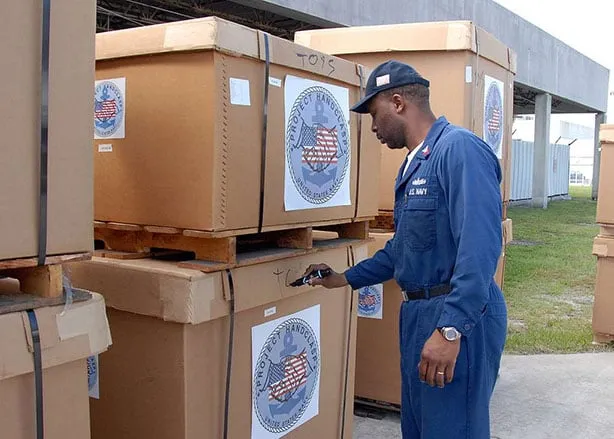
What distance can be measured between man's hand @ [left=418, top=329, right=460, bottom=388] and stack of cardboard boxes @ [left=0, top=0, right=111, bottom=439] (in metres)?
1.06

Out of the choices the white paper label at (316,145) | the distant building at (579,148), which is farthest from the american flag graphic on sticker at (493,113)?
the distant building at (579,148)

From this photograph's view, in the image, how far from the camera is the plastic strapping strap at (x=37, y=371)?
1732 millimetres

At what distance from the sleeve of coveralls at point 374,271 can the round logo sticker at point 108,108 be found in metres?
1.20

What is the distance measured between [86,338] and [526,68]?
768 inches

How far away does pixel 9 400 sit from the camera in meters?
1.70

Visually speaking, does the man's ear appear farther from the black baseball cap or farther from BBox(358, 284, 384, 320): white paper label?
BBox(358, 284, 384, 320): white paper label

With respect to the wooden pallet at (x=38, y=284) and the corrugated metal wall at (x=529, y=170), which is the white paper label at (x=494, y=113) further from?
the corrugated metal wall at (x=529, y=170)

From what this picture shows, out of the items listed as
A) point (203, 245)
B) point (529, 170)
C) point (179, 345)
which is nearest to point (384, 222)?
point (203, 245)

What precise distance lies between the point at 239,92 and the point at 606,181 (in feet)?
14.6

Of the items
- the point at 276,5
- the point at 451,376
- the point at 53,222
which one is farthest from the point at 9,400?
the point at 276,5

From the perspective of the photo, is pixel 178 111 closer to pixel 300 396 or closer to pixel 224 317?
pixel 224 317

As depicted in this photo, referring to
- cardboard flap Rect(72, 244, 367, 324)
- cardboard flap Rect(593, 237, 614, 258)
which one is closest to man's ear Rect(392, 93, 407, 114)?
cardboard flap Rect(72, 244, 367, 324)

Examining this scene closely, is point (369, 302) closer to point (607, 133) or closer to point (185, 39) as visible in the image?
point (185, 39)

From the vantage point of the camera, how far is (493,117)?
4.41 metres
